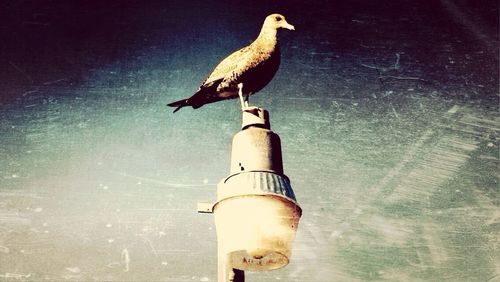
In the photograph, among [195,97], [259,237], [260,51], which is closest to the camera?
[259,237]

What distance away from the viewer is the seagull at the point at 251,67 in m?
3.31

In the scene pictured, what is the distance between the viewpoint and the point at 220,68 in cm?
354

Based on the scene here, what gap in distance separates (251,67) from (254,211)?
1.50m

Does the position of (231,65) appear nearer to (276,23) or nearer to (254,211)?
(276,23)

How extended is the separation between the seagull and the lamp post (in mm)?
936

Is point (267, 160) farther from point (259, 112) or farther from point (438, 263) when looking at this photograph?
point (438, 263)

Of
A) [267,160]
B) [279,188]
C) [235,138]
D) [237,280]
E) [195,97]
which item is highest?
[195,97]

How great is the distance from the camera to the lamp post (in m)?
2.06

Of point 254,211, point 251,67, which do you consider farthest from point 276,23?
point 254,211

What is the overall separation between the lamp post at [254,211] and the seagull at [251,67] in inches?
36.8

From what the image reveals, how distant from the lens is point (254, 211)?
6.83 feet

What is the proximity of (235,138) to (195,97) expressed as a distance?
4.70 feet

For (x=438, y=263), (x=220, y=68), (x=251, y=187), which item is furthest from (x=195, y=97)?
(x=438, y=263)

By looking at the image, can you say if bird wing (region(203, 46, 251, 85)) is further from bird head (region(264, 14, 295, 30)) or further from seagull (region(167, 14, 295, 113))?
bird head (region(264, 14, 295, 30))
